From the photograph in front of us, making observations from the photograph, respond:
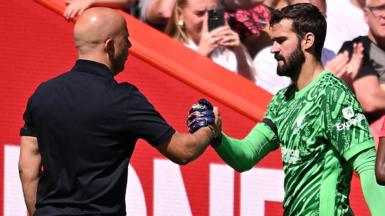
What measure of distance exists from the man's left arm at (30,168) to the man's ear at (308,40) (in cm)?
128

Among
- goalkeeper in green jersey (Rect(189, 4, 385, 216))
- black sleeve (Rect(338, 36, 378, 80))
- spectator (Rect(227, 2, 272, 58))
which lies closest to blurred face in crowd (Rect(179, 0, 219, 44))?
spectator (Rect(227, 2, 272, 58))

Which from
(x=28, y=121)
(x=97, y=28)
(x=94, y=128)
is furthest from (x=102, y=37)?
(x=28, y=121)

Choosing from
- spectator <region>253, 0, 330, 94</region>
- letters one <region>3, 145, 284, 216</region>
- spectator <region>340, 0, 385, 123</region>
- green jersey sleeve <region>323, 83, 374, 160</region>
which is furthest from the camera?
spectator <region>253, 0, 330, 94</region>

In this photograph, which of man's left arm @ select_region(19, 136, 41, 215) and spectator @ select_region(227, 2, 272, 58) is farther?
spectator @ select_region(227, 2, 272, 58)

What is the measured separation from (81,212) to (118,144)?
12.4 inches

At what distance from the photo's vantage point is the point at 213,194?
592 cm

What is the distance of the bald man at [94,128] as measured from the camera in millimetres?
4148

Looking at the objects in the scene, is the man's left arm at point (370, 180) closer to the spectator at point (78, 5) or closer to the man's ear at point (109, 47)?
the man's ear at point (109, 47)

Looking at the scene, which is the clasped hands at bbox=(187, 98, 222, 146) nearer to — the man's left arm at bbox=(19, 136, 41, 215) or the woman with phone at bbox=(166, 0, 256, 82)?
the man's left arm at bbox=(19, 136, 41, 215)

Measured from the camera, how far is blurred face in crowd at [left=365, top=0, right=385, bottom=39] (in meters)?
6.16

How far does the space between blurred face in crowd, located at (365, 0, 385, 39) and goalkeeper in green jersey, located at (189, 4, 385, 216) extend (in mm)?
1660

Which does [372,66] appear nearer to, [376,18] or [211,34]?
[376,18]

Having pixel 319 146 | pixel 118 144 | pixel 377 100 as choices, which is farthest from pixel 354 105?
pixel 377 100

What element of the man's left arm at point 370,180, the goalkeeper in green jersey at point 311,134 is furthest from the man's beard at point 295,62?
the man's left arm at point 370,180
